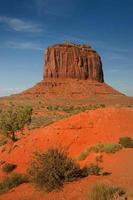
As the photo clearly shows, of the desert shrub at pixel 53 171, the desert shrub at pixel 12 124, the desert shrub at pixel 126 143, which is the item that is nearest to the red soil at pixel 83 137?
the desert shrub at pixel 126 143

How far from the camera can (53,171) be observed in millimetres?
10156

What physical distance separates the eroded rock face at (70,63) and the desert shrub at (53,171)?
342 feet

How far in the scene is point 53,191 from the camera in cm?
971

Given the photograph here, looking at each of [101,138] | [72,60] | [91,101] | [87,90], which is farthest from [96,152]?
[72,60]

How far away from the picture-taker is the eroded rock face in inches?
4562

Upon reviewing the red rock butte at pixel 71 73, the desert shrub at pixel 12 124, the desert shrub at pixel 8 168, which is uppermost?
the red rock butte at pixel 71 73

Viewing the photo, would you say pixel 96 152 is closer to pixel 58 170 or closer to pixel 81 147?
pixel 81 147

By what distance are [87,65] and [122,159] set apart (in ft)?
358

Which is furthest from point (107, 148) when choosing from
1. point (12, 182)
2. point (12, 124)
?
point (12, 124)

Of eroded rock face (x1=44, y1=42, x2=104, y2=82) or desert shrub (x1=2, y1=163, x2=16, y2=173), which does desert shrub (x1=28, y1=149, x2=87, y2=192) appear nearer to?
desert shrub (x1=2, y1=163, x2=16, y2=173)

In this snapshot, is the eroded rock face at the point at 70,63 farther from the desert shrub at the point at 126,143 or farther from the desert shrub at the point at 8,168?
the desert shrub at the point at 126,143

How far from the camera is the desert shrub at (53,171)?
9950 millimetres

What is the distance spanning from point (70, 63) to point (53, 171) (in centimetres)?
10929

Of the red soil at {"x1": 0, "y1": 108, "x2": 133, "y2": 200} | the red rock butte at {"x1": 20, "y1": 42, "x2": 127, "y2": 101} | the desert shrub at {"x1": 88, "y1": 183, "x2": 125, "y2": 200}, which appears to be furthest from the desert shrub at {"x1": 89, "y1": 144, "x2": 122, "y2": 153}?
the red rock butte at {"x1": 20, "y1": 42, "x2": 127, "y2": 101}
